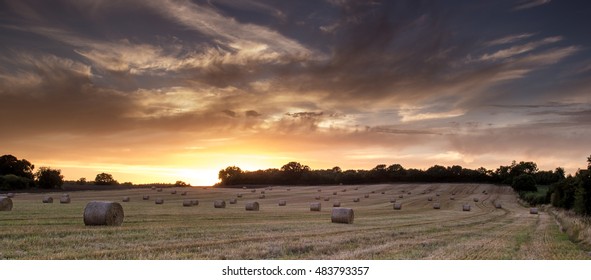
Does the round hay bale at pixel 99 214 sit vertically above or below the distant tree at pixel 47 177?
below

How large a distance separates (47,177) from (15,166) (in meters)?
13.2

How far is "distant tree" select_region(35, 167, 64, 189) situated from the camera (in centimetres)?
5600

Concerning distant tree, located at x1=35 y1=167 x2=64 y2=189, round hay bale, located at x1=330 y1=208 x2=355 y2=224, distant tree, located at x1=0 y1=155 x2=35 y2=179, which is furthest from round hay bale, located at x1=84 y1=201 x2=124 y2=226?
distant tree, located at x1=35 y1=167 x2=64 y2=189

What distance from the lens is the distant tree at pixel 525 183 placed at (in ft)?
227

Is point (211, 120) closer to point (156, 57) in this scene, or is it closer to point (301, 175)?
point (156, 57)

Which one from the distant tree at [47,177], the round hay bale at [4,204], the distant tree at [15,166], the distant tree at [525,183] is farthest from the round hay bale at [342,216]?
the distant tree at [525,183]

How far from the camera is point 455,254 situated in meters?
12.0

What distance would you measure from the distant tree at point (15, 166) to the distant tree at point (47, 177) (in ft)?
4.39

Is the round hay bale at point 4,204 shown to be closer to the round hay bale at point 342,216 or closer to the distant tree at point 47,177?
the round hay bale at point 342,216

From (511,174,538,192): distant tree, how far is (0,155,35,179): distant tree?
61.0m

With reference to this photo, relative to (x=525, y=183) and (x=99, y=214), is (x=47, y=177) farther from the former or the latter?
(x=525, y=183)

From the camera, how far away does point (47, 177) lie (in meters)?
56.3

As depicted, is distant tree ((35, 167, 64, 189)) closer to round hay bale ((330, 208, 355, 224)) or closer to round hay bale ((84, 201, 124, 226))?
round hay bale ((84, 201, 124, 226))
